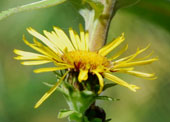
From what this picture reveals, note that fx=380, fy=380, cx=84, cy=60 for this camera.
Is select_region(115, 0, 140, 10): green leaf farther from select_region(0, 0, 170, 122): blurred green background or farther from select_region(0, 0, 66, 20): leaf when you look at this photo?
select_region(0, 0, 170, 122): blurred green background

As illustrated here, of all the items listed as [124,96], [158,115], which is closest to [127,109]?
[124,96]

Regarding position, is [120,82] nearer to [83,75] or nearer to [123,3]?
[83,75]

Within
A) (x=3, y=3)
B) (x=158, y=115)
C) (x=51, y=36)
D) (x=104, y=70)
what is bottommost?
(x=158, y=115)

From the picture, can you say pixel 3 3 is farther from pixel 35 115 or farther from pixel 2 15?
pixel 2 15

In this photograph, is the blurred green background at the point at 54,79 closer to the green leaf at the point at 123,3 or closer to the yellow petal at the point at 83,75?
the green leaf at the point at 123,3

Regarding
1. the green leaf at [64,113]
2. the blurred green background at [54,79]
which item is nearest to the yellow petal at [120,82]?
the green leaf at [64,113]

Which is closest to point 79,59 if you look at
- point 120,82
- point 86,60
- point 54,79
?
point 86,60
